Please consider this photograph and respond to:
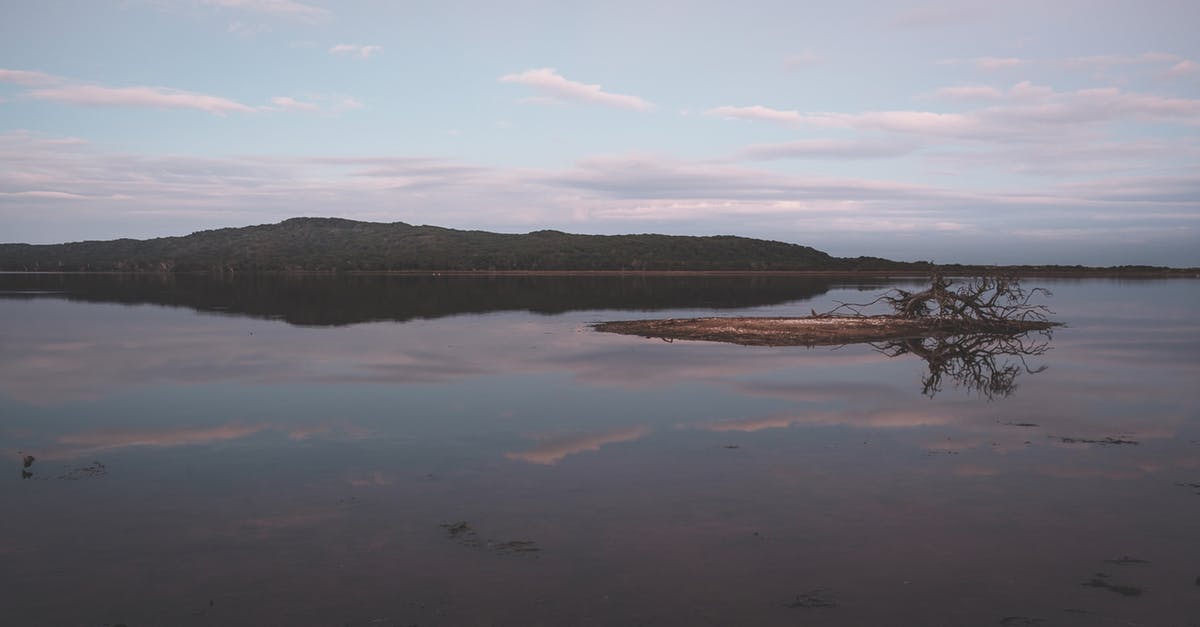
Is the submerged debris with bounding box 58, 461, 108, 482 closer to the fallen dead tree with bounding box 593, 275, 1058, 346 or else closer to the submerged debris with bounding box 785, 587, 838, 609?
the submerged debris with bounding box 785, 587, 838, 609

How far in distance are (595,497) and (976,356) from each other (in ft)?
79.6

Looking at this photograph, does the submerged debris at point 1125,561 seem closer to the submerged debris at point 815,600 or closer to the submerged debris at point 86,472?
the submerged debris at point 815,600

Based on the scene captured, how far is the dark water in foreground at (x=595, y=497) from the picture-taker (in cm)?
902

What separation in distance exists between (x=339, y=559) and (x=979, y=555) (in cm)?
790

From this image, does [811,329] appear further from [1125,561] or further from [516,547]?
[516,547]

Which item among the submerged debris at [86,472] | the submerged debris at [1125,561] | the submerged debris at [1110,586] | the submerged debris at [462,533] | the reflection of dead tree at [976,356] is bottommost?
the submerged debris at [86,472]

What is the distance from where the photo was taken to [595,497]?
12758 mm

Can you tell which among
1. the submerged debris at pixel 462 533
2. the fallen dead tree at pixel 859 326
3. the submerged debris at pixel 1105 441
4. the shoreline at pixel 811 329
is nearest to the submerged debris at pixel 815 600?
the submerged debris at pixel 462 533

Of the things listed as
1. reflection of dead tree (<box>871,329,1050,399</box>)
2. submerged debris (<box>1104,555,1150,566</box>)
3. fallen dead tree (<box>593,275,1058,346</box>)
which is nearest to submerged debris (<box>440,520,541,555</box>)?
submerged debris (<box>1104,555,1150,566</box>)

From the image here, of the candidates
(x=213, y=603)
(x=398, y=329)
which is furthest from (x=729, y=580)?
(x=398, y=329)

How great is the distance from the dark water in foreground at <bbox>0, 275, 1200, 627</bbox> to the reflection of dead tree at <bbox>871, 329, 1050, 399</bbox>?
910 millimetres

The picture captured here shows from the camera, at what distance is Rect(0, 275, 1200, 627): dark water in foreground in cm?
902

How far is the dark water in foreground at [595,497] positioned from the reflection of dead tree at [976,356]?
2.98 feet

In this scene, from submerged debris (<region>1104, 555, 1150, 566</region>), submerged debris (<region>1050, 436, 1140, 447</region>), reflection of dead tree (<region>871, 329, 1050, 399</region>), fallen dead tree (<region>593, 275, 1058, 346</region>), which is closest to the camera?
submerged debris (<region>1104, 555, 1150, 566</region>)
